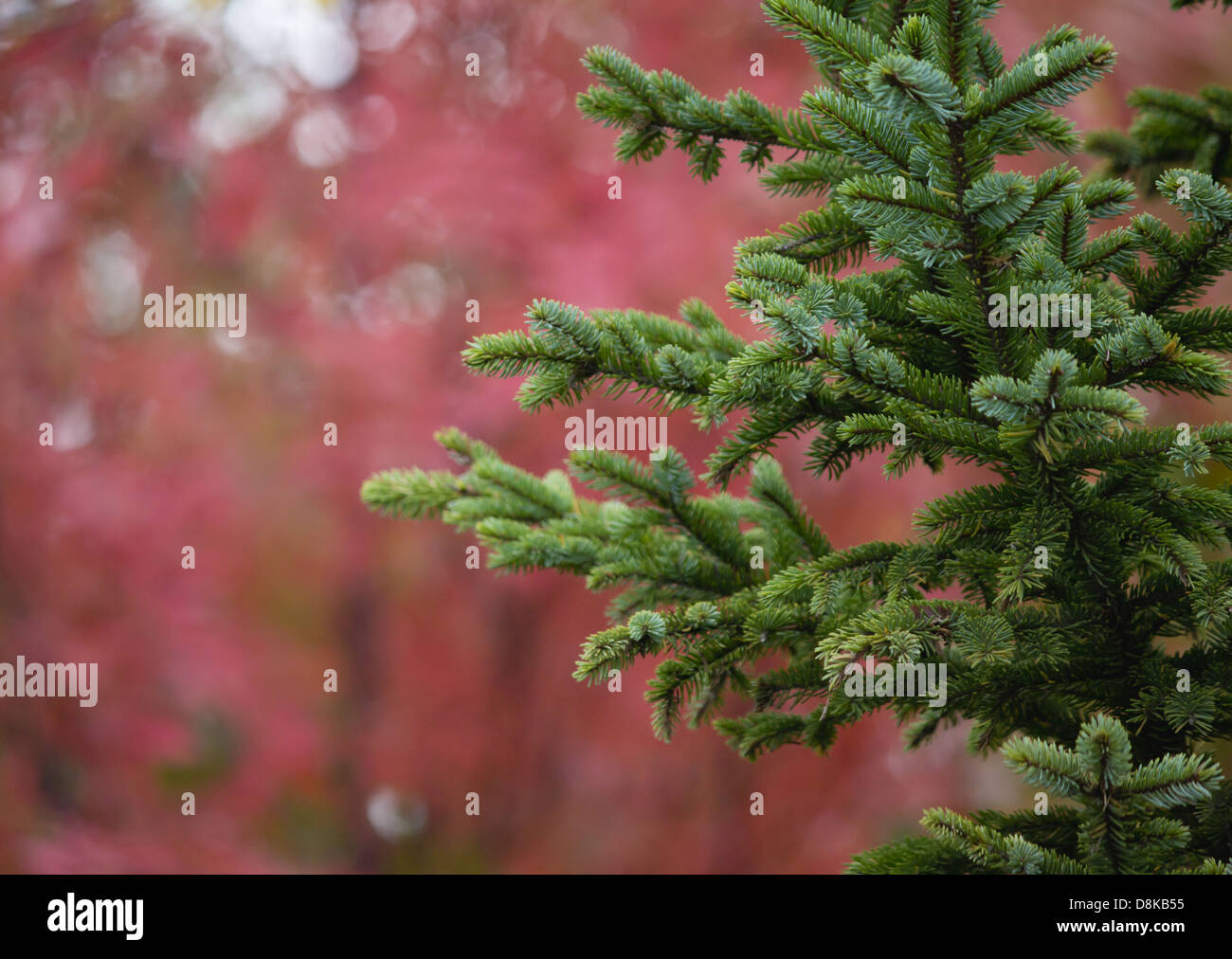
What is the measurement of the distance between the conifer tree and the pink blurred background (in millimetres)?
1856

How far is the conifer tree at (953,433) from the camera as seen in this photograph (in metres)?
0.85

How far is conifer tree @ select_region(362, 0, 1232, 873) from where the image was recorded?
2.78 ft

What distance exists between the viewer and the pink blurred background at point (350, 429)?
2916 mm

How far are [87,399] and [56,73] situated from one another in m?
1.07

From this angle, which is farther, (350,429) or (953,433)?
(350,429)

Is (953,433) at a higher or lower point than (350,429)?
lower

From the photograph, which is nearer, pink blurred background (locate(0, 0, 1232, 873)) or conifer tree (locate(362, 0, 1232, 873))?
conifer tree (locate(362, 0, 1232, 873))

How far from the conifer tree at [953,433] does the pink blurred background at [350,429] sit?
186 cm

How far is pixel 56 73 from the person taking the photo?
3.00 m

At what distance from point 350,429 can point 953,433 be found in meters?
2.66

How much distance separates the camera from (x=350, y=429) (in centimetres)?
325

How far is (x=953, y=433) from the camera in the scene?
0.93 m

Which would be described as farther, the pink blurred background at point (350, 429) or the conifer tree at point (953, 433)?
the pink blurred background at point (350, 429)

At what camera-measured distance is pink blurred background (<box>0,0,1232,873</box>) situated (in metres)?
2.92
